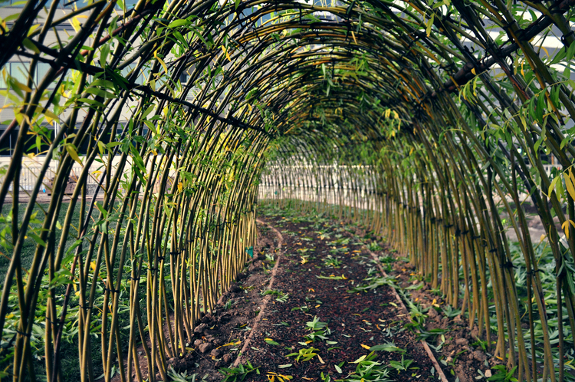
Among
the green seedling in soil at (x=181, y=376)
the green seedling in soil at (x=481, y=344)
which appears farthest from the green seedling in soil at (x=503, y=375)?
the green seedling in soil at (x=181, y=376)

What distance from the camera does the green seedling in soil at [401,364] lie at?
2.36 m

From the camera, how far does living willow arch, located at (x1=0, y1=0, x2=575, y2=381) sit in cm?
109

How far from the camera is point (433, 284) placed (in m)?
3.57

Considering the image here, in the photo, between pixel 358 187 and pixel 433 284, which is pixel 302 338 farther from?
pixel 358 187

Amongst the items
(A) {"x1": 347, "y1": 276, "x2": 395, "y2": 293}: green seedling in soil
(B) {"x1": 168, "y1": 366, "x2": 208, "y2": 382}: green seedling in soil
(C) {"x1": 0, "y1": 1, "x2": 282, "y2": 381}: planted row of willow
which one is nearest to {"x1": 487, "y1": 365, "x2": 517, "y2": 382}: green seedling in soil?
(A) {"x1": 347, "y1": 276, "x2": 395, "y2": 293}: green seedling in soil

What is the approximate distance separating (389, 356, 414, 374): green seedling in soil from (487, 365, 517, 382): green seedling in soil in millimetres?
473

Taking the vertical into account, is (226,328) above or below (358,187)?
below

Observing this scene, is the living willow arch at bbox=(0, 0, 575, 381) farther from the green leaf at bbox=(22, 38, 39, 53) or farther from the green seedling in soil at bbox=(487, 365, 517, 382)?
the green seedling in soil at bbox=(487, 365, 517, 382)

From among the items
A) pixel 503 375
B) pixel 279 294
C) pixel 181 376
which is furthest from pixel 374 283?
pixel 181 376

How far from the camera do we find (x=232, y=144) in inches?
129

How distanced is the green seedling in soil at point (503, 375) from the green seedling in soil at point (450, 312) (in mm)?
729

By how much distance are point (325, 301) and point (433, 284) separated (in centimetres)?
110

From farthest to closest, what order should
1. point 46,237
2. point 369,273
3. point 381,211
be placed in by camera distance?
point 381,211 < point 369,273 < point 46,237

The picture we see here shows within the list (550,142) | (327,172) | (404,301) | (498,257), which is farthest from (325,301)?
(327,172)
